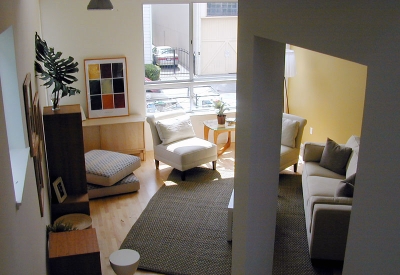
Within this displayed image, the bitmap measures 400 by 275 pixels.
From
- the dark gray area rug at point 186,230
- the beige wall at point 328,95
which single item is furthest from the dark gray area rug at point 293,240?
the beige wall at point 328,95

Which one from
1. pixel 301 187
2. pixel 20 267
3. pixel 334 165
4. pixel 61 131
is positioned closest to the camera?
pixel 20 267

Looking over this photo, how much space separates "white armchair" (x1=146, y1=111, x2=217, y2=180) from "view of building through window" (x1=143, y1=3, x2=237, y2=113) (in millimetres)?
914

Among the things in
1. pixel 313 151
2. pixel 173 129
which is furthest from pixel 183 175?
pixel 313 151

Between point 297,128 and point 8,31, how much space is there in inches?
184

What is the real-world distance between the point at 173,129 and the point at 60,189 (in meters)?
2.39

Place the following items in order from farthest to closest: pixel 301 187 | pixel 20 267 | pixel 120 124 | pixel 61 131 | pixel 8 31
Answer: pixel 120 124, pixel 301 187, pixel 61 131, pixel 8 31, pixel 20 267

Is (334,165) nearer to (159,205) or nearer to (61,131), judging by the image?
(159,205)

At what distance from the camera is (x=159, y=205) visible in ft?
20.6

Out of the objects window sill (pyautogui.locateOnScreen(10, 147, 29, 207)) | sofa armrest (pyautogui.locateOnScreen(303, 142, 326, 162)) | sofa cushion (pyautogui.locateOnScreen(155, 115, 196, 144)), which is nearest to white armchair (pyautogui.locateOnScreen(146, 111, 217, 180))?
sofa cushion (pyautogui.locateOnScreen(155, 115, 196, 144))

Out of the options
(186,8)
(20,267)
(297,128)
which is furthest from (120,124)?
(20,267)

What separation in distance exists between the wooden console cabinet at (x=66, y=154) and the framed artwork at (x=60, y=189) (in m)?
0.05

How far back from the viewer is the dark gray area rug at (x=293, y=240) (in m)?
4.78

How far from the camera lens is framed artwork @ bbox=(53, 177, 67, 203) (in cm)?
516

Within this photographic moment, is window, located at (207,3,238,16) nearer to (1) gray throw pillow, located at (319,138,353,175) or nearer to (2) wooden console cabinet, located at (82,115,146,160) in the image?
(2) wooden console cabinet, located at (82,115,146,160)
